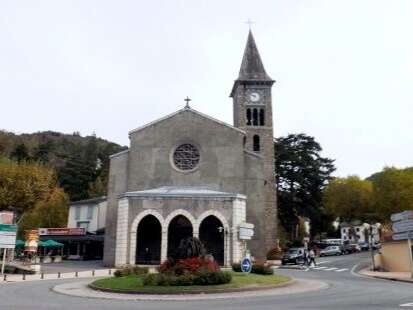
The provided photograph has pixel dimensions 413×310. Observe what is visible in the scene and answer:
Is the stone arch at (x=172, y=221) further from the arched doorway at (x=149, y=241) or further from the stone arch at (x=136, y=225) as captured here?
the arched doorway at (x=149, y=241)

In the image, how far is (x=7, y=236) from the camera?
29578 mm

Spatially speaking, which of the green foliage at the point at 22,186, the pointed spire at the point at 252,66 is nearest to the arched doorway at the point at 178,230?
the green foliage at the point at 22,186

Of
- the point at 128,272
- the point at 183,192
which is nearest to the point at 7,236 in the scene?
the point at 128,272

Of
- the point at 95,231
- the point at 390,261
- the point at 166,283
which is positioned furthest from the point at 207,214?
the point at 95,231

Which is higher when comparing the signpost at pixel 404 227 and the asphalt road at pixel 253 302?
the signpost at pixel 404 227

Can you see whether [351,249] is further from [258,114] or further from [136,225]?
[136,225]

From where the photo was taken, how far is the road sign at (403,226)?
2589 cm

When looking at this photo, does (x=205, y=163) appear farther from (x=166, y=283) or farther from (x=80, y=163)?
(x=80, y=163)

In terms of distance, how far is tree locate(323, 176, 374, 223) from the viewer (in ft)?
215

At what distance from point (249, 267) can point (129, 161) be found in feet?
71.4

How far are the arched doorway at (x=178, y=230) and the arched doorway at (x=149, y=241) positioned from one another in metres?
1.00

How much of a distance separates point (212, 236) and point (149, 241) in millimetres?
5366

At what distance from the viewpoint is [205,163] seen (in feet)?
136

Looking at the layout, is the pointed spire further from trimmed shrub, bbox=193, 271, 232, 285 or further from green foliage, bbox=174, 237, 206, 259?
trimmed shrub, bbox=193, 271, 232, 285
